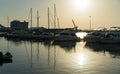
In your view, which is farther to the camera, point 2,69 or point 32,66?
point 32,66

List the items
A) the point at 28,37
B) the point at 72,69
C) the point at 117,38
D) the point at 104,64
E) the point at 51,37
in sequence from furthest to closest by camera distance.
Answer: the point at 28,37
the point at 51,37
the point at 117,38
the point at 104,64
the point at 72,69

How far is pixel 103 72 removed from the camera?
38.1 meters

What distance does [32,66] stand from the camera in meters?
42.1

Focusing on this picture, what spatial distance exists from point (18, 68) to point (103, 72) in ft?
30.3

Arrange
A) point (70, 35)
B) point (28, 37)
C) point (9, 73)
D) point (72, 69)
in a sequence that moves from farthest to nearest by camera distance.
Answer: point (28, 37) < point (70, 35) < point (72, 69) < point (9, 73)

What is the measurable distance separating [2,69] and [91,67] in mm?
10014

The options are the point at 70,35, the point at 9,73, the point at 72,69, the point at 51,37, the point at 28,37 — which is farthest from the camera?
the point at 28,37

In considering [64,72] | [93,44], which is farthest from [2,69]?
[93,44]

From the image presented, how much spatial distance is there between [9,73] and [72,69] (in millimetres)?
7072

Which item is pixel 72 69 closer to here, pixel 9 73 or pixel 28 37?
pixel 9 73

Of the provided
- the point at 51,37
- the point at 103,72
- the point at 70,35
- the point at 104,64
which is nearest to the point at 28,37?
the point at 51,37

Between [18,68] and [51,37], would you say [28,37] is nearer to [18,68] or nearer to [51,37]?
[51,37]

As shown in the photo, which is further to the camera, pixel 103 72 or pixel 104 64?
pixel 104 64

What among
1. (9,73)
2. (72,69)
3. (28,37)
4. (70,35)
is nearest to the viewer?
(9,73)
